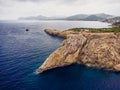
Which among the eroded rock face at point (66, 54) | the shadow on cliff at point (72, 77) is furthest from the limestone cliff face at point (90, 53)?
the shadow on cliff at point (72, 77)

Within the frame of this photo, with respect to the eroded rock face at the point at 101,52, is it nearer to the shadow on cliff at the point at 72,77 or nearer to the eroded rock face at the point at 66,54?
the eroded rock face at the point at 66,54

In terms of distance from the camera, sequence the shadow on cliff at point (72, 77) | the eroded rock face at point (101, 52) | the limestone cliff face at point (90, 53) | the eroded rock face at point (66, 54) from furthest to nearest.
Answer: the eroded rock face at point (101, 52) → the limestone cliff face at point (90, 53) → the eroded rock face at point (66, 54) → the shadow on cliff at point (72, 77)

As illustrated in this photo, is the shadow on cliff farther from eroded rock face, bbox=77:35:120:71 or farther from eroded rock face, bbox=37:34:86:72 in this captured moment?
eroded rock face, bbox=77:35:120:71

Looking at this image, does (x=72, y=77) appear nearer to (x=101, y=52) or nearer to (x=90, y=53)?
(x=90, y=53)

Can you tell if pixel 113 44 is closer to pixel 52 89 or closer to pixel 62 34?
pixel 52 89

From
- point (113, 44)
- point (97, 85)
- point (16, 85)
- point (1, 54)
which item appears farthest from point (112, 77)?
point (1, 54)

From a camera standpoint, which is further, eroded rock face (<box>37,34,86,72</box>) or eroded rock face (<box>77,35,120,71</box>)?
eroded rock face (<box>77,35,120,71</box>)

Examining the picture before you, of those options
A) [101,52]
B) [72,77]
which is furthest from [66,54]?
[72,77]

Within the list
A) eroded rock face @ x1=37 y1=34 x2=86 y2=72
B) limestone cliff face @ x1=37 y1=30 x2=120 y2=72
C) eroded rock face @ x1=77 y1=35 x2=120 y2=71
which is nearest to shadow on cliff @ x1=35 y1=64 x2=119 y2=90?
eroded rock face @ x1=37 y1=34 x2=86 y2=72

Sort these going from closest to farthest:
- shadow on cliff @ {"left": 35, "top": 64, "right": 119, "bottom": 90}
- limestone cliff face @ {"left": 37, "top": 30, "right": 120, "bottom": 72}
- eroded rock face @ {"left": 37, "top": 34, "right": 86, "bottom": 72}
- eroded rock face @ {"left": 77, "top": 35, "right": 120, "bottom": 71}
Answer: shadow on cliff @ {"left": 35, "top": 64, "right": 119, "bottom": 90}
eroded rock face @ {"left": 37, "top": 34, "right": 86, "bottom": 72}
limestone cliff face @ {"left": 37, "top": 30, "right": 120, "bottom": 72}
eroded rock face @ {"left": 77, "top": 35, "right": 120, "bottom": 71}
